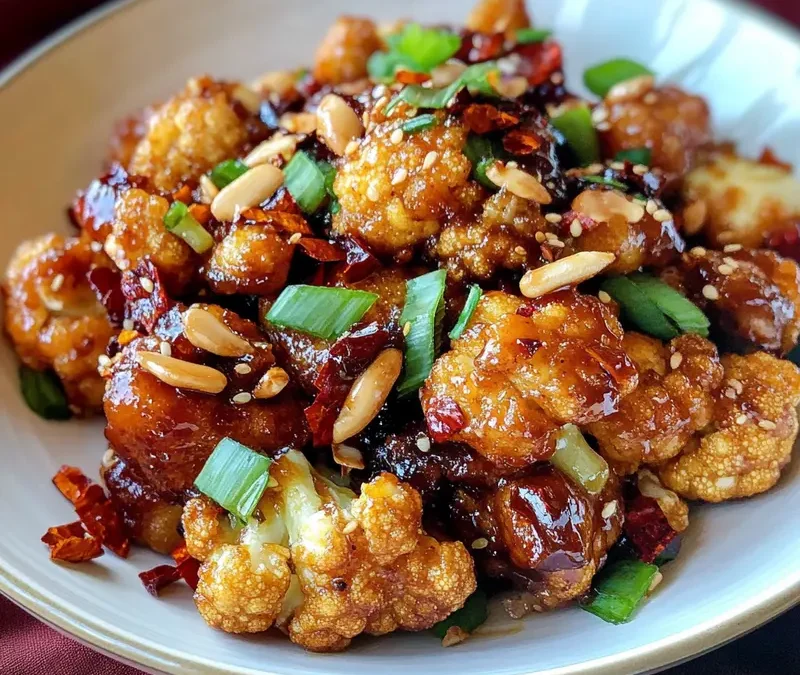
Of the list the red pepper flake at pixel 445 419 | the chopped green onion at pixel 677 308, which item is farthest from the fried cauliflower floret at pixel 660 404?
the red pepper flake at pixel 445 419

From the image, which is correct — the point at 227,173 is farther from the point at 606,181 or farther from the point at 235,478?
the point at 606,181

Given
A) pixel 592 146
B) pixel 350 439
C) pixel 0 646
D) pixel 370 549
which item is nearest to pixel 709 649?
pixel 370 549

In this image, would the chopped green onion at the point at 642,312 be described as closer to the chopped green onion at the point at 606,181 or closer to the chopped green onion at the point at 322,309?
the chopped green onion at the point at 606,181

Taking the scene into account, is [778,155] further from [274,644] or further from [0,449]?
[0,449]

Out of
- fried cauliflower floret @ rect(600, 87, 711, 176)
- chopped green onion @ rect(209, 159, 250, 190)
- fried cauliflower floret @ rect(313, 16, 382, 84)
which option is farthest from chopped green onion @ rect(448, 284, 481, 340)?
fried cauliflower floret @ rect(313, 16, 382, 84)

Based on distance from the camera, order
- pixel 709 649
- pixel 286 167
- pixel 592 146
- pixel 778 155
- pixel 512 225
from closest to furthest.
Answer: pixel 709 649 < pixel 512 225 < pixel 286 167 < pixel 592 146 < pixel 778 155

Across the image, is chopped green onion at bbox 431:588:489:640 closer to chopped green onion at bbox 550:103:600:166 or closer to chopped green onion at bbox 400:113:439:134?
chopped green onion at bbox 400:113:439:134
